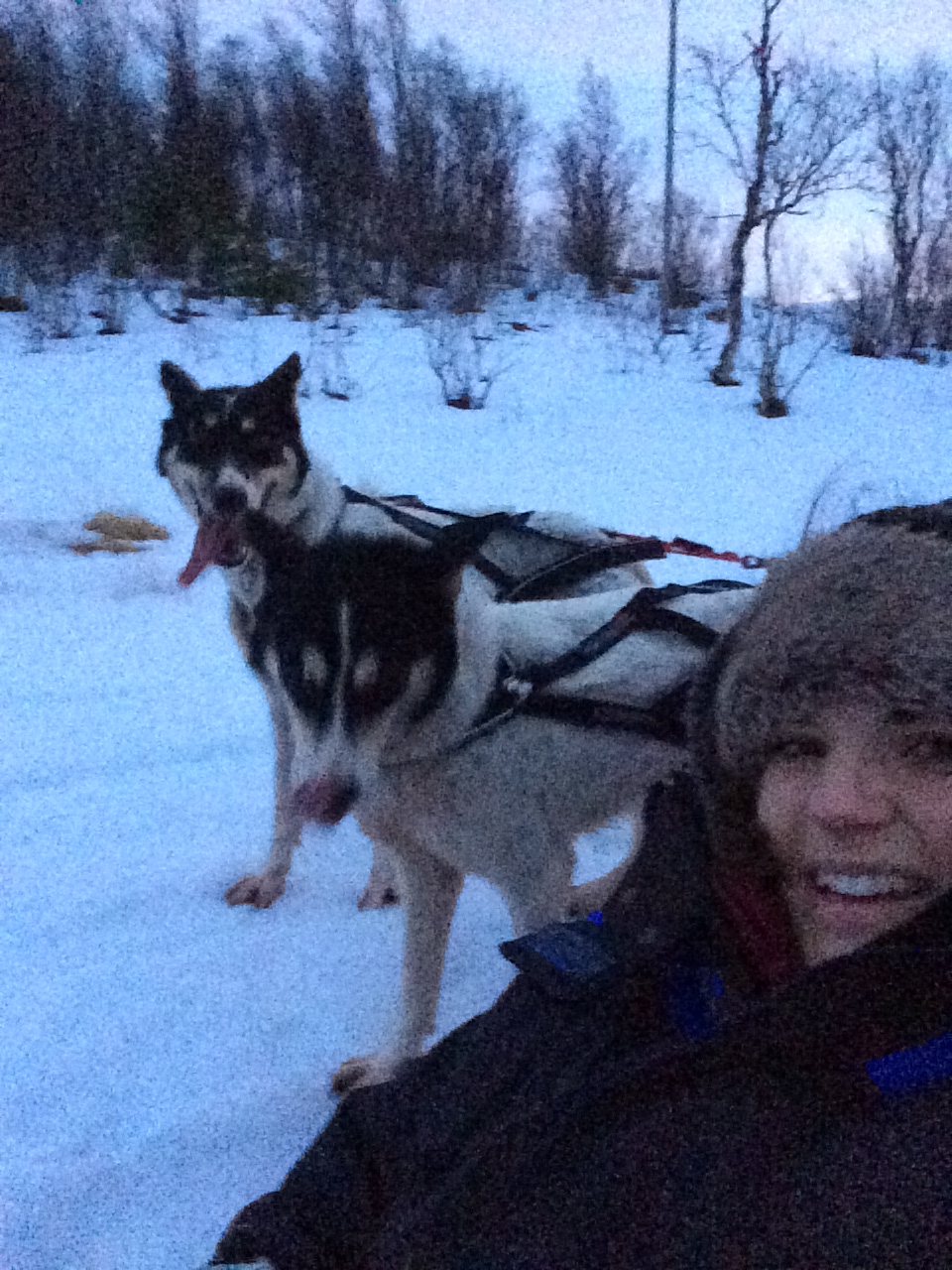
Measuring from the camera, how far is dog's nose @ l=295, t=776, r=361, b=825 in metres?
1.40

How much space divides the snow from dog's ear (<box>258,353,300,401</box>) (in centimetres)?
18

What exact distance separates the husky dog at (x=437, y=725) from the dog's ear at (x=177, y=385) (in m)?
0.55

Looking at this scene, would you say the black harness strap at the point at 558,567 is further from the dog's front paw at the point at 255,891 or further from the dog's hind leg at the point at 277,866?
the dog's front paw at the point at 255,891

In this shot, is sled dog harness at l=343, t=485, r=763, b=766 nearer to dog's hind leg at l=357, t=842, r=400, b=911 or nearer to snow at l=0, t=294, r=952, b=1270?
snow at l=0, t=294, r=952, b=1270

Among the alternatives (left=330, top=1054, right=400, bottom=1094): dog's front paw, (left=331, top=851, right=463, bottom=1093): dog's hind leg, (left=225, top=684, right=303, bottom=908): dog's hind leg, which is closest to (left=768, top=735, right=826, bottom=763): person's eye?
(left=331, top=851, right=463, bottom=1093): dog's hind leg

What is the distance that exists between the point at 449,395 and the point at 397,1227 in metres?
7.55

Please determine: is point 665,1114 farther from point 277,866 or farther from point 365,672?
point 277,866

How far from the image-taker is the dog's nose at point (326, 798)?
140cm

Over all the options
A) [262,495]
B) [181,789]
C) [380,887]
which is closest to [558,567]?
[262,495]

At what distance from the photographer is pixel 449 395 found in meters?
8.02

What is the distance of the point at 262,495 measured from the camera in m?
1.75

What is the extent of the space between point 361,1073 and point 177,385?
147 cm

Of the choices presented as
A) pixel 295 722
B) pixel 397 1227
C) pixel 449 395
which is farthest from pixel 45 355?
pixel 397 1227

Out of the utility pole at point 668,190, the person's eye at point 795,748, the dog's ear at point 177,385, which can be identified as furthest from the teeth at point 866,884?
the utility pole at point 668,190
